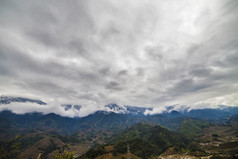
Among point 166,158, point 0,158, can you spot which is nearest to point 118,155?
point 166,158

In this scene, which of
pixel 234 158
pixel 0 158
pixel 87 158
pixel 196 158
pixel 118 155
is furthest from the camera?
pixel 118 155

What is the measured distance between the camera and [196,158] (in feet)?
552

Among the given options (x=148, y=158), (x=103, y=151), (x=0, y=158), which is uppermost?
(x=0, y=158)

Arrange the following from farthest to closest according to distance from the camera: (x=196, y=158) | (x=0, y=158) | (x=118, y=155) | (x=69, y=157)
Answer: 1. (x=118, y=155)
2. (x=196, y=158)
3. (x=0, y=158)
4. (x=69, y=157)

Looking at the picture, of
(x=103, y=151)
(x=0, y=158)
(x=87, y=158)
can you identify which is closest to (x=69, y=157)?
(x=0, y=158)

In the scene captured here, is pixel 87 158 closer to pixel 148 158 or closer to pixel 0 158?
pixel 148 158

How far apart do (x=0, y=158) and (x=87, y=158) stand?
583ft

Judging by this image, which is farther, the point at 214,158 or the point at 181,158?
the point at 181,158

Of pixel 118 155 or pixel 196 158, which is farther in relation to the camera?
pixel 118 155

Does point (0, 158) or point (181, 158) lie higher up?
point (0, 158)

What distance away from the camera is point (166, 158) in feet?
613

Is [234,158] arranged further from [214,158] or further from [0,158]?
[0,158]

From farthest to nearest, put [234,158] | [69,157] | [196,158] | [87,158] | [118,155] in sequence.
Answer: [118,155]
[87,158]
[196,158]
[234,158]
[69,157]

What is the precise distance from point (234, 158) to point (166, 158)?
8819 centimetres
